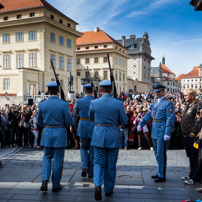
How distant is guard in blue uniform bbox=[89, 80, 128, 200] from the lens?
4676 mm

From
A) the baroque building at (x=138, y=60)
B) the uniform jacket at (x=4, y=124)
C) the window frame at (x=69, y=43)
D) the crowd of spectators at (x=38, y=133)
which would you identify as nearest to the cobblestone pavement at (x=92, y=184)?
the crowd of spectators at (x=38, y=133)

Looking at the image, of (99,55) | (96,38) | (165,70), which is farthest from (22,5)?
(165,70)

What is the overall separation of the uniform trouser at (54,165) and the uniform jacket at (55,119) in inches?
6.4

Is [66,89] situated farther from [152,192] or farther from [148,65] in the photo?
[148,65]

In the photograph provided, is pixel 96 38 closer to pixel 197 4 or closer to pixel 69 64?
pixel 69 64

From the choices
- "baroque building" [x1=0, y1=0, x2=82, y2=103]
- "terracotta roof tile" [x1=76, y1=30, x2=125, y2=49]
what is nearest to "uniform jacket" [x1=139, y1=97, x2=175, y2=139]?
"baroque building" [x1=0, y1=0, x2=82, y2=103]

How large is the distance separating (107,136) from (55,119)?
1.16 metres

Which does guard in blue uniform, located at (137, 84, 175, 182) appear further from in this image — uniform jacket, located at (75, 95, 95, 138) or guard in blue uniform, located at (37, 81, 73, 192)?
guard in blue uniform, located at (37, 81, 73, 192)

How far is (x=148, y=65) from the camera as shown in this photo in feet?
293

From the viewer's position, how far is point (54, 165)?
4.96 m

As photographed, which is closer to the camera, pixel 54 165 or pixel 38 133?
pixel 54 165

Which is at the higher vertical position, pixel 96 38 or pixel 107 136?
pixel 96 38

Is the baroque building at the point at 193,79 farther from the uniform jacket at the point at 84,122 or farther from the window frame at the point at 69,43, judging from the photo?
the uniform jacket at the point at 84,122

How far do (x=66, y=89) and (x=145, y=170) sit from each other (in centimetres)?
3578
